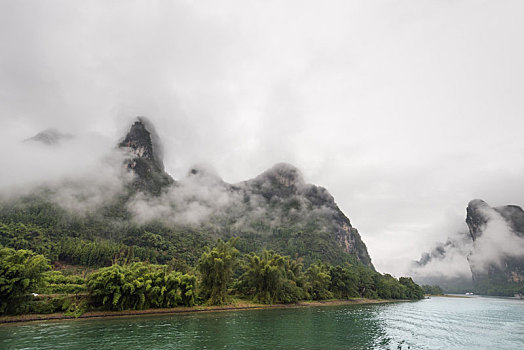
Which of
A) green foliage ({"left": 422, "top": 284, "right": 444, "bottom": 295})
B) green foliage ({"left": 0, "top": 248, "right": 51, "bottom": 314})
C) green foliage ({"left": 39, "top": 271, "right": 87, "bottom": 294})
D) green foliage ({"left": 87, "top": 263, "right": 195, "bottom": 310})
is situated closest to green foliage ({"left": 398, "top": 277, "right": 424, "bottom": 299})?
green foliage ({"left": 422, "top": 284, "right": 444, "bottom": 295})

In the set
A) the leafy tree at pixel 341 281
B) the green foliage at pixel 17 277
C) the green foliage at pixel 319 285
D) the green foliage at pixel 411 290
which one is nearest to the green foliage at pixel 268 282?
the green foliage at pixel 319 285

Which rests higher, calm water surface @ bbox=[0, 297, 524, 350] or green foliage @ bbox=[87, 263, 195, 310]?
green foliage @ bbox=[87, 263, 195, 310]

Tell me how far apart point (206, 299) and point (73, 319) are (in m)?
22.0

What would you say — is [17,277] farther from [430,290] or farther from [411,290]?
[430,290]

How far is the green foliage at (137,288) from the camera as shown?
37406 millimetres

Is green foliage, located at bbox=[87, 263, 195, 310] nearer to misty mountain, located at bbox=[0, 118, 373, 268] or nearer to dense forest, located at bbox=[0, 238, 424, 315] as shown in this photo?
dense forest, located at bbox=[0, 238, 424, 315]

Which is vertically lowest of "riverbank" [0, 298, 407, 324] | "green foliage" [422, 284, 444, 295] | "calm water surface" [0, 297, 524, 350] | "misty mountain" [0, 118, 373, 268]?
"calm water surface" [0, 297, 524, 350]

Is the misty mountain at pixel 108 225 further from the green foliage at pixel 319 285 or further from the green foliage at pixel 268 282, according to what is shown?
the green foliage at pixel 319 285

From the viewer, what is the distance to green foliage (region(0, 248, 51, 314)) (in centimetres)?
3055

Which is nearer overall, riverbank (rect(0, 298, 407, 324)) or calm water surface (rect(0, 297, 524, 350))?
calm water surface (rect(0, 297, 524, 350))

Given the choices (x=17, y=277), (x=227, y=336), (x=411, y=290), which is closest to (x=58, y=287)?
(x=17, y=277)

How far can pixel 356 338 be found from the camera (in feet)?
90.0

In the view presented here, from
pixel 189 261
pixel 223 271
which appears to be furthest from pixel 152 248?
pixel 223 271

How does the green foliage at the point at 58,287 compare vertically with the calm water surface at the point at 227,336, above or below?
above
